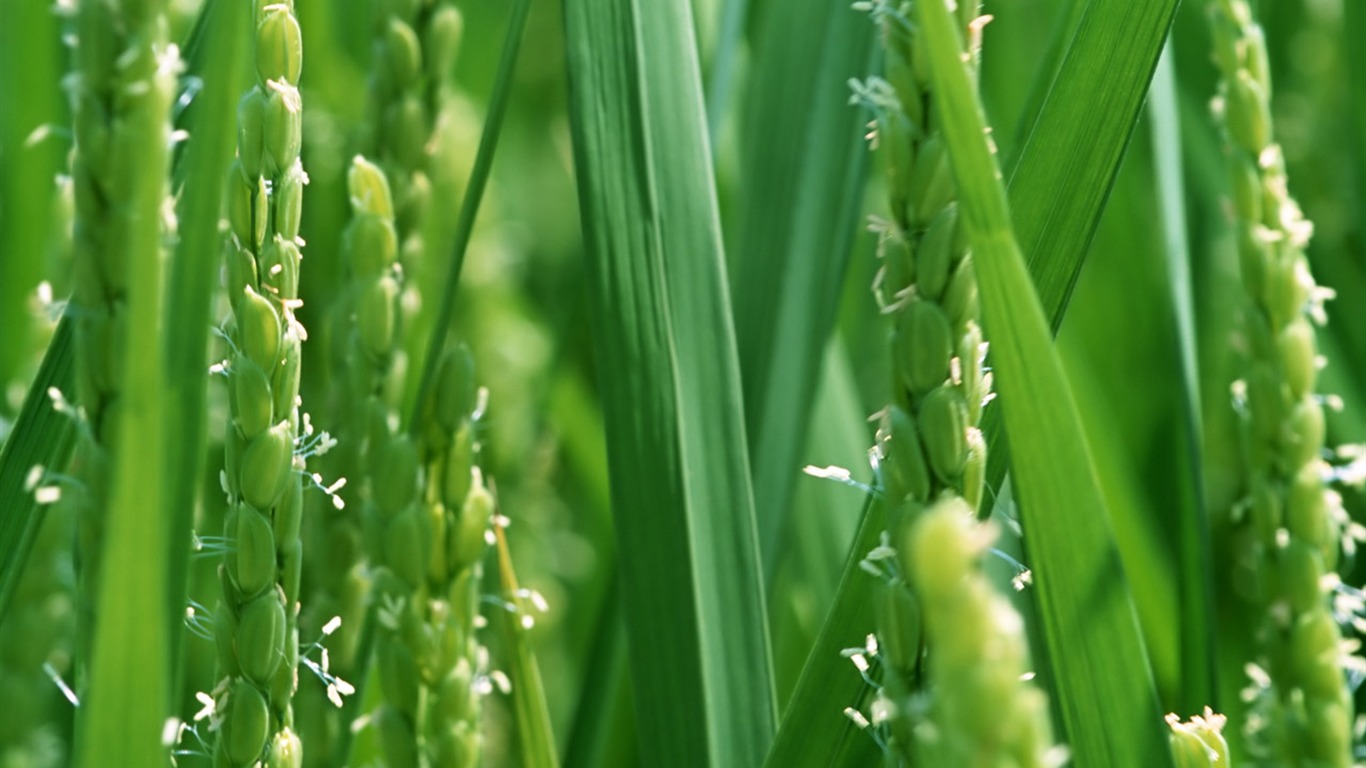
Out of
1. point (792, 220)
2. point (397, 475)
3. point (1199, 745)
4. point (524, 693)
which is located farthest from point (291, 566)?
point (792, 220)

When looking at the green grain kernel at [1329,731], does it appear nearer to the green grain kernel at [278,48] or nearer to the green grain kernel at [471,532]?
the green grain kernel at [471,532]

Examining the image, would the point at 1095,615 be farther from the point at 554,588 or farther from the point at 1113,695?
the point at 554,588

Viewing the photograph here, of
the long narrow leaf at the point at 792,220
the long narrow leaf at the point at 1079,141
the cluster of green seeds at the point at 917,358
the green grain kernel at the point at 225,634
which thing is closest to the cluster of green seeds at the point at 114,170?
the green grain kernel at the point at 225,634

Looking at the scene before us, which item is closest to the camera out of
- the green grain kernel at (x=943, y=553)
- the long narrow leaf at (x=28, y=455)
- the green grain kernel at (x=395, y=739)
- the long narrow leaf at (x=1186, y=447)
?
the green grain kernel at (x=943, y=553)

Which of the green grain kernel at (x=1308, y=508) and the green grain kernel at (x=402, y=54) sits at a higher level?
the green grain kernel at (x=402, y=54)

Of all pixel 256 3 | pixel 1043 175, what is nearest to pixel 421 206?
pixel 256 3

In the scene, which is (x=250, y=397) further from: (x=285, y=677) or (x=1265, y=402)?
(x=1265, y=402)
